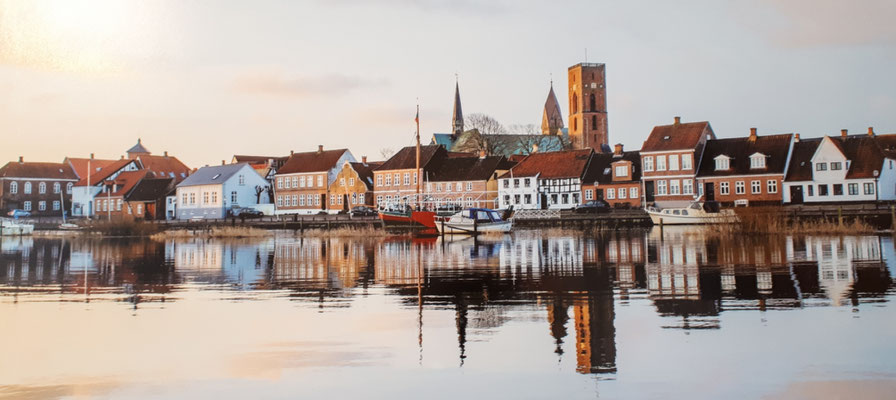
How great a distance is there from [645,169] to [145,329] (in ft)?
213

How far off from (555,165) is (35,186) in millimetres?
73810

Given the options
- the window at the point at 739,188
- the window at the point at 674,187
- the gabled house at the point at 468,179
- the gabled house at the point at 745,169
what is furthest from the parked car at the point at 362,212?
the window at the point at 739,188

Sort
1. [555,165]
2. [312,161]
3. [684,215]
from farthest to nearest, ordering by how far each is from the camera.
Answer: [312,161]
[555,165]
[684,215]

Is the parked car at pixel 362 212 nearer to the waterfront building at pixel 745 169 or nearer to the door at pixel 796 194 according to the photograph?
the waterfront building at pixel 745 169

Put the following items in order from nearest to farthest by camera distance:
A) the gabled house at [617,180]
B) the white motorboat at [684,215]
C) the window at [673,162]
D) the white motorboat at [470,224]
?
the white motorboat at [470,224]
the white motorboat at [684,215]
the window at [673,162]
the gabled house at [617,180]

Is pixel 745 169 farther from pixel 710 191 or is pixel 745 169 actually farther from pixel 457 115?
pixel 457 115

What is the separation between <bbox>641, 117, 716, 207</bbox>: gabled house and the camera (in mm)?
71812

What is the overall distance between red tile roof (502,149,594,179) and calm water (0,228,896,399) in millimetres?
55886

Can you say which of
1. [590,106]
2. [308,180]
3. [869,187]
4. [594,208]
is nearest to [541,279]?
[594,208]

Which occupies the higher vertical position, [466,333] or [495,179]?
[495,179]

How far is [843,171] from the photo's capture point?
210ft

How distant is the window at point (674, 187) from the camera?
7250 centimetres

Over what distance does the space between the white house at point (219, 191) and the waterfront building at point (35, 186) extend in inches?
908

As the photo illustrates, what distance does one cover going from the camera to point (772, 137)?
70.3 meters
